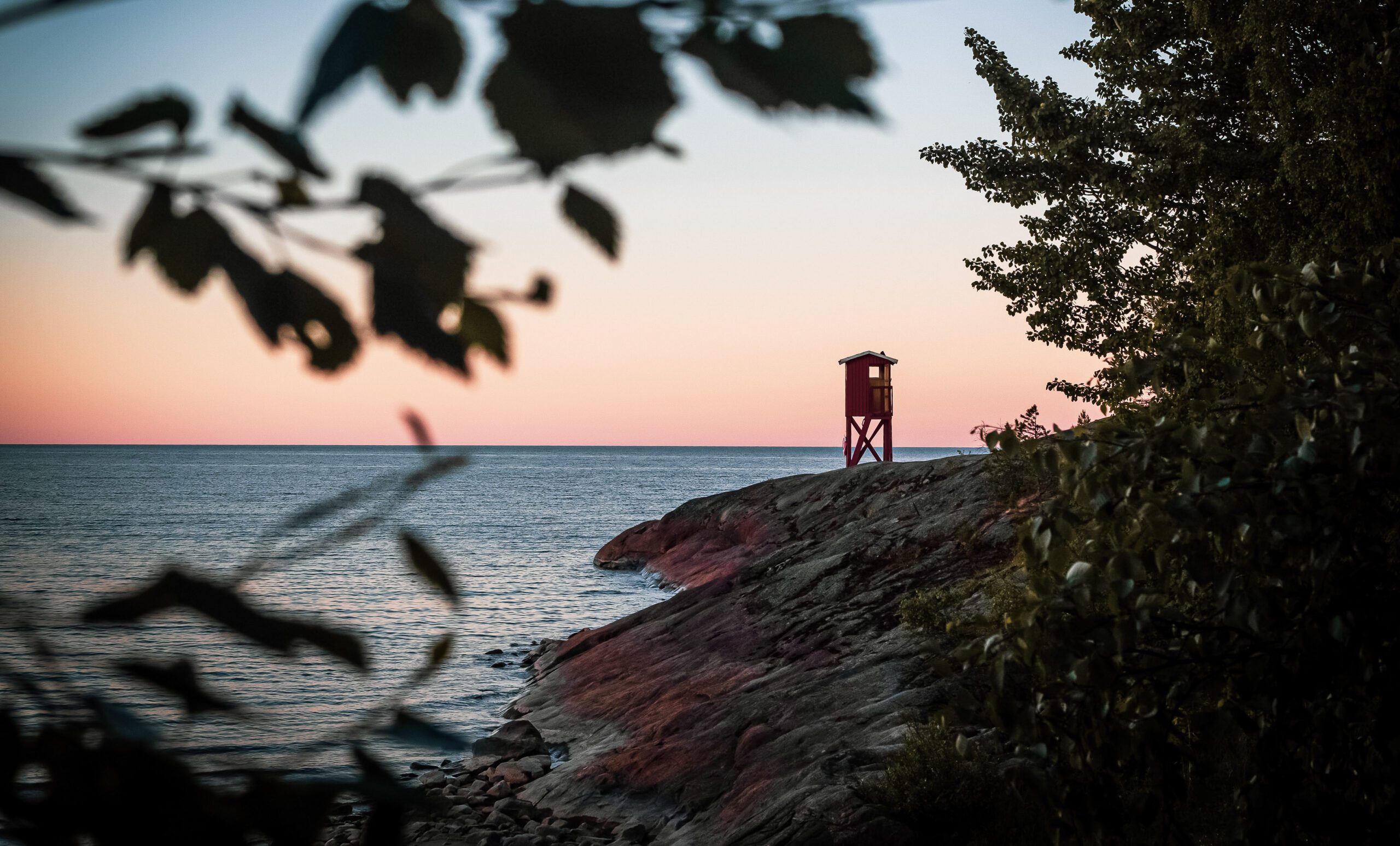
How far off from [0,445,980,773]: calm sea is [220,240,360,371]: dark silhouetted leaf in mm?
178

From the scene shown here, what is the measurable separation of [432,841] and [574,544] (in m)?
42.2

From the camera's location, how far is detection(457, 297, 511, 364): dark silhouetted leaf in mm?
985

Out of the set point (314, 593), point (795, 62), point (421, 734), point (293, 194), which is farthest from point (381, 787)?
point (314, 593)

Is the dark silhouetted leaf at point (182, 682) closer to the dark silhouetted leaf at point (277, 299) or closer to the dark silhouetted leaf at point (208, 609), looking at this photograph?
the dark silhouetted leaf at point (208, 609)

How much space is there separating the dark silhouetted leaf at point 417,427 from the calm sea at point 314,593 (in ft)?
0.19

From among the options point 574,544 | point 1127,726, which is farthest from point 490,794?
point 574,544

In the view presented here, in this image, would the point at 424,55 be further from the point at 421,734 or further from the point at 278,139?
the point at 421,734

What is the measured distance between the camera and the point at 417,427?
0.96m

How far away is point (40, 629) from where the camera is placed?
3.25 ft

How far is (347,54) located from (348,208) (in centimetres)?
14

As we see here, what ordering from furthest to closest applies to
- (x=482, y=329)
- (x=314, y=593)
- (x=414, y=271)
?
(x=314, y=593), (x=482, y=329), (x=414, y=271)

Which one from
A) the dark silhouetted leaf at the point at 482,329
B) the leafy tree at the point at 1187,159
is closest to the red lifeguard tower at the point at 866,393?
the leafy tree at the point at 1187,159

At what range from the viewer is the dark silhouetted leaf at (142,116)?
2.71 feet

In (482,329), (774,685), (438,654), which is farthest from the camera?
(774,685)
